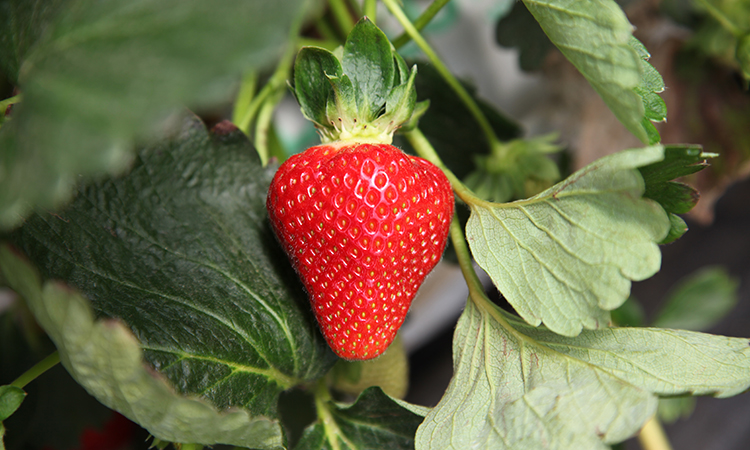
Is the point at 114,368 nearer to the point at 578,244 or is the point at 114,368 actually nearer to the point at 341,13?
the point at 578,244

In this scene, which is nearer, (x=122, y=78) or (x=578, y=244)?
(x=122, y=78)

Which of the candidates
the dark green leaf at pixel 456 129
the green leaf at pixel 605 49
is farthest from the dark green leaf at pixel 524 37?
the green leaf at pixel 605 49

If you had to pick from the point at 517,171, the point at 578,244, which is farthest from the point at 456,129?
the point at 578,244

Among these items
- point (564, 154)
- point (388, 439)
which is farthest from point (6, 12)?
point (564, 154)

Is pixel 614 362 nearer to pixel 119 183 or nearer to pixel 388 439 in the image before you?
pixel 388 439

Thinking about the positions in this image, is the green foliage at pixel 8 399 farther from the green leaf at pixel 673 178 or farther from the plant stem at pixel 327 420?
the green leaf at pixel 673 178

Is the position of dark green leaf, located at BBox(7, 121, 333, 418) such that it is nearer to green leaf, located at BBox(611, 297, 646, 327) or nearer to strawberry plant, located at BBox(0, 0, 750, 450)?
strawberry plant, located at BBox(0, 0, 750, 450)
